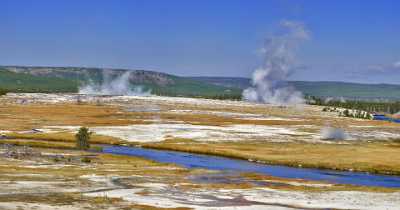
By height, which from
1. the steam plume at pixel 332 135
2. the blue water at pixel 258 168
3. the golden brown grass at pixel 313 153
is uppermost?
the steam plume at pixel 332 135

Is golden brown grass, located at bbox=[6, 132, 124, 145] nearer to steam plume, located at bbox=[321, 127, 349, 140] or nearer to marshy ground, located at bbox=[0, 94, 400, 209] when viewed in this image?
marshy ground, located at bbox=[0, 94, 400, 209]

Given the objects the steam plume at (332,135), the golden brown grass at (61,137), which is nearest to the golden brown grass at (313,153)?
the golden brown grass at (61,137)

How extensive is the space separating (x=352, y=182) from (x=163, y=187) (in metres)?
18.1

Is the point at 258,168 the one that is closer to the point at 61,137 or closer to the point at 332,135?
the point at 61,137

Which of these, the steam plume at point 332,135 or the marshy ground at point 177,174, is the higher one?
the steam plume at point 332,135

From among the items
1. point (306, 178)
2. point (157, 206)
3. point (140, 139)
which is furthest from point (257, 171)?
point (140, 139)

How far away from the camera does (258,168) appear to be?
6619cm

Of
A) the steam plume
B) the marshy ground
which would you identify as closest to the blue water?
the marshy ground

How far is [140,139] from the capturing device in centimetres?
9144

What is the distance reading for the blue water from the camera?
5898 centimetres

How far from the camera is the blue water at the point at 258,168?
5898 cm

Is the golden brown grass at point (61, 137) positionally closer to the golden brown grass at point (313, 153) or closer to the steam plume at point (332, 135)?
the golden brown grass at point (313, 153)

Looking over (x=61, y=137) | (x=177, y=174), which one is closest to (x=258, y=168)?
(x=177, y=174)

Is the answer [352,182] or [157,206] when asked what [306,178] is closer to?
[352,182]
